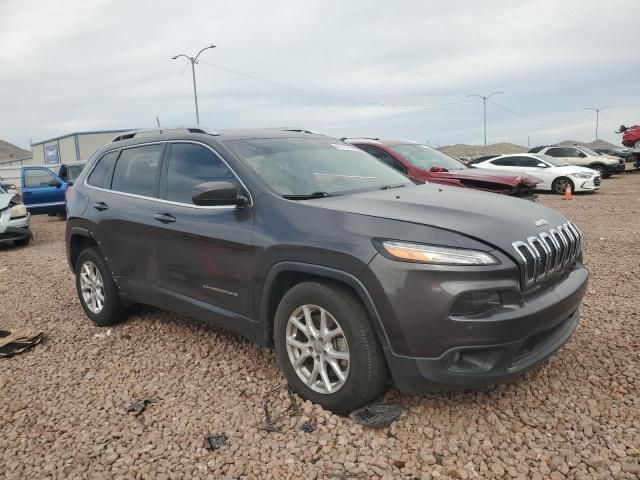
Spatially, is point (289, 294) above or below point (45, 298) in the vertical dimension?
above

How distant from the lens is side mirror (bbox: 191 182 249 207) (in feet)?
11.0

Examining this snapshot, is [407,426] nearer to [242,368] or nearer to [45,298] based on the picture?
[242,368]

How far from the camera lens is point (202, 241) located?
3732 millimetres

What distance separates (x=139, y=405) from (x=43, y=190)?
12.8 m

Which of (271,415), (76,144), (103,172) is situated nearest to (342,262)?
(271,415)

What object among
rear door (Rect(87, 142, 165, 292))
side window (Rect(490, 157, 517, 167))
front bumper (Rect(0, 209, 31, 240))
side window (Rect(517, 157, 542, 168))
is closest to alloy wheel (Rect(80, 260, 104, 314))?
rear door (Rect(87, 142, 165, 292))

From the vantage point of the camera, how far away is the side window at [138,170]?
435 centimetres

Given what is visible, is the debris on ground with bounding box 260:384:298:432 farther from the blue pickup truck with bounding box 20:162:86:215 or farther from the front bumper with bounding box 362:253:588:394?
the blue pickup truck with bounding box 20:162:86:215

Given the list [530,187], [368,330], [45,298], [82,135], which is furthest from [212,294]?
[82,135]

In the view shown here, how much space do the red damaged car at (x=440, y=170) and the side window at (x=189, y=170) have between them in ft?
12.3

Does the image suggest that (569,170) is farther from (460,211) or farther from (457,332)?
(457,332)

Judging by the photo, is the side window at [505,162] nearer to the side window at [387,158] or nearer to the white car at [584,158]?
the white car at [584,158]

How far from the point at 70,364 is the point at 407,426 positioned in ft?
8.74

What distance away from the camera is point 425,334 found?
275cm
